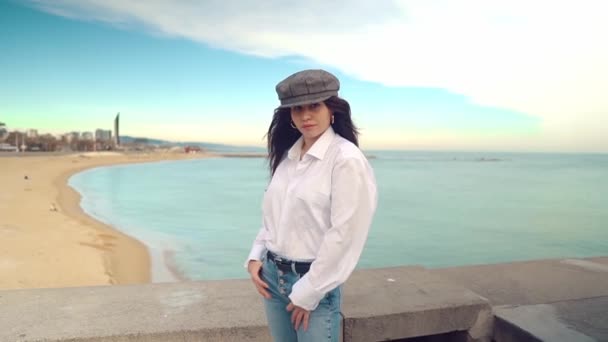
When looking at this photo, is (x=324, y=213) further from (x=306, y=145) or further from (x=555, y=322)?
(x=555, y=322)

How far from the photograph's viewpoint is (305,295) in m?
1.38

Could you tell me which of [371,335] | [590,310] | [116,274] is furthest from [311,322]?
[116,274]

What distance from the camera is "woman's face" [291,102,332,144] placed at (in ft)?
4.99

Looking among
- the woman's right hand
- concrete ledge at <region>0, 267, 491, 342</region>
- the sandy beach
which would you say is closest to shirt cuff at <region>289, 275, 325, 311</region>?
the woman's right hand

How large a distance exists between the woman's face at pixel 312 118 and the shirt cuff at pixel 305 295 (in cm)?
50

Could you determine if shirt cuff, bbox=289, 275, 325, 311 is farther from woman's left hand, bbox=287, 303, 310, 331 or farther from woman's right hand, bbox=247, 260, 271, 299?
woman's right hand, bbox=247, 260, 271, 299

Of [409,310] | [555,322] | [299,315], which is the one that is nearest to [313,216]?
[299,315]

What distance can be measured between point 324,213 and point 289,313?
1.41 feet

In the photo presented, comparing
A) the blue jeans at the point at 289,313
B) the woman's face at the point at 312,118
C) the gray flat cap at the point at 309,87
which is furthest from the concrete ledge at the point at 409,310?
the gray flat cap at the point at 309,87

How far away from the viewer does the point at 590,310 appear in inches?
101

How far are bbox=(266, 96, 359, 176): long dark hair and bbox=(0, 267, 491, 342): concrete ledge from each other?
92cm

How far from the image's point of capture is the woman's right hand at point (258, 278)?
162cm

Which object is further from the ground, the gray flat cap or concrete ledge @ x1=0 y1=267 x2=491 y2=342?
the gray flat cap

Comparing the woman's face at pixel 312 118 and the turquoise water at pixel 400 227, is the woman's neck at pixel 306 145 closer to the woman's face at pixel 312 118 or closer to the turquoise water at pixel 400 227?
the woman's face at pixel 312 118
